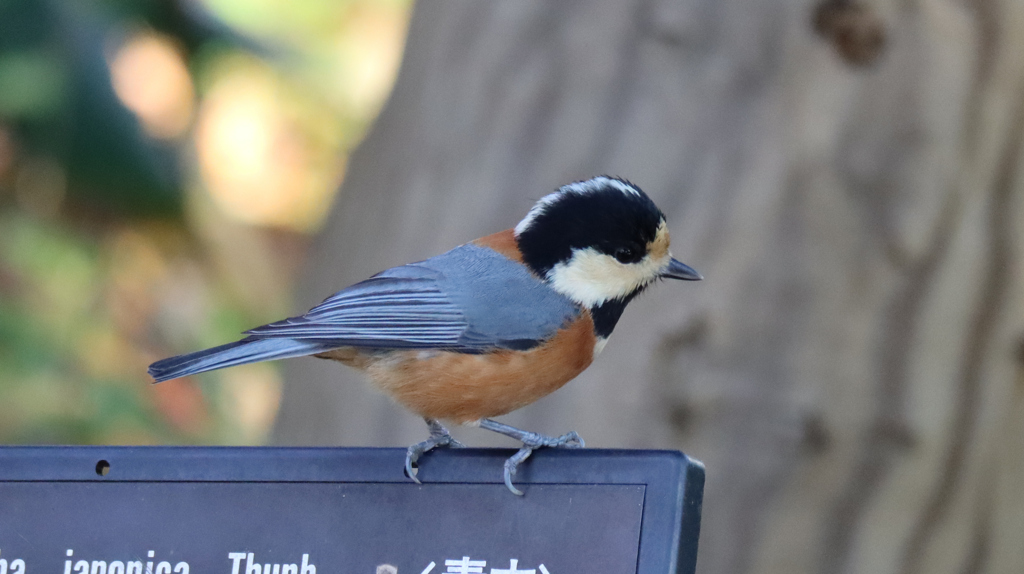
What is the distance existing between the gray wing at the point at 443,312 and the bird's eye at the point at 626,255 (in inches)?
5.6

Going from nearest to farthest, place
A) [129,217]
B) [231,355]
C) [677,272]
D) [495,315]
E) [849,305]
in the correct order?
[231,355] → [495,315] → [677,272] → [849,305] → [129,217]

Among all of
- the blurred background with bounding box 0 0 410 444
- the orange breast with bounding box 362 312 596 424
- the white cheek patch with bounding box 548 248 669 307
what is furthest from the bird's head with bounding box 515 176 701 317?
the blurred background with bounding box 0 0 410 444

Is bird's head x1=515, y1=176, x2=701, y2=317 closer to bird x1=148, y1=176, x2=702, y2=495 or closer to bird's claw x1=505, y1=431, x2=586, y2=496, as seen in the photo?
bird x1=148, y1=176, x2=702, y2=495

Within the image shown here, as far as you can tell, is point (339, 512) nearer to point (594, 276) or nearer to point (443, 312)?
point (443, 312)

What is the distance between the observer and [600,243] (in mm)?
2166

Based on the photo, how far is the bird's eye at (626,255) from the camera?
85.4 inches

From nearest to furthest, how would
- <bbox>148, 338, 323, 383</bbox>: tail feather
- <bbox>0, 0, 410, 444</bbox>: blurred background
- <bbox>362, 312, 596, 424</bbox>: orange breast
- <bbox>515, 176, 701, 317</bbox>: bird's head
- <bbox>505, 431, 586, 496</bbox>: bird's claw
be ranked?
<bbox>505, 431, 586, 496</bbox>: bird's claw, <bbox>148, 338, 323, 383</bbox>: tail feather, <bbox>362, 312, 596, 424</bbox>: orange breast, <bbox>515, 176, 701, 317</bbox>: bird's head, <bbox>0, 0, 410, 444</bbox>: blurred background

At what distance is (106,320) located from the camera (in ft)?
20.2

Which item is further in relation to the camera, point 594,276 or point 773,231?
point 773,231

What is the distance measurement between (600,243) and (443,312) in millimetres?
343

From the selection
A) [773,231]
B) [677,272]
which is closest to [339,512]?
[677,272]

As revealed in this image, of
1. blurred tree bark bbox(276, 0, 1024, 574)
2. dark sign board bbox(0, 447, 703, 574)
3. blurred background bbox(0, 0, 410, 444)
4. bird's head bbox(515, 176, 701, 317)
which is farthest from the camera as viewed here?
blurred background bbox(0, 0, 410, 444)

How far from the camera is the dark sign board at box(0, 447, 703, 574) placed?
1597mm

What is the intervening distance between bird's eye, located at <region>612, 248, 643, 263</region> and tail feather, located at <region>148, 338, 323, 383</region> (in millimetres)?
601
